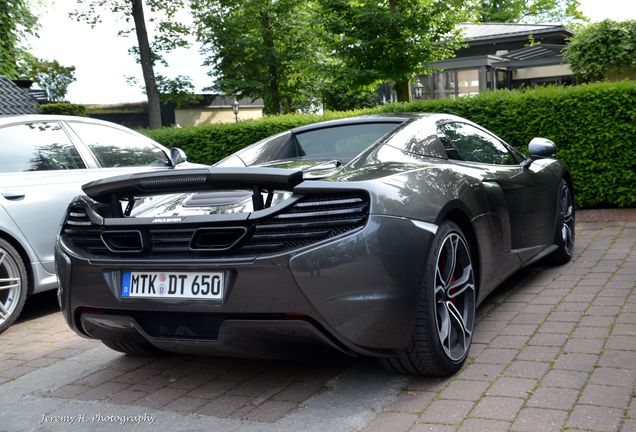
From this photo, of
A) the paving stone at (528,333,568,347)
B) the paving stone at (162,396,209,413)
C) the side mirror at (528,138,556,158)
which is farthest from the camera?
the side mirror at (528,138,556,158)

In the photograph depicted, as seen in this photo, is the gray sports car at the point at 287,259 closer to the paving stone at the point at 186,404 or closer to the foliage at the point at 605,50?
the paving stone at the point at 186,404

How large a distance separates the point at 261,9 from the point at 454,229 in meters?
24.7

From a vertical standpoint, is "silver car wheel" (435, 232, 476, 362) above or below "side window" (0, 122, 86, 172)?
below

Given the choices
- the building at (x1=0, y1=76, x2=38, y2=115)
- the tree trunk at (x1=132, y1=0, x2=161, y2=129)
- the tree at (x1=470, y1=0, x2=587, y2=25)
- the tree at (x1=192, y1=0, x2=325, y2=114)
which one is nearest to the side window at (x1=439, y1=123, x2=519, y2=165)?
the building at (x1=0, y1=76, x2=38, y2=115)

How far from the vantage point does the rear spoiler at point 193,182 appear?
290cm

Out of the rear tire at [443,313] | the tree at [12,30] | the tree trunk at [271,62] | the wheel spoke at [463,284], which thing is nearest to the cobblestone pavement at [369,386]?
the rear tire at [443,313]

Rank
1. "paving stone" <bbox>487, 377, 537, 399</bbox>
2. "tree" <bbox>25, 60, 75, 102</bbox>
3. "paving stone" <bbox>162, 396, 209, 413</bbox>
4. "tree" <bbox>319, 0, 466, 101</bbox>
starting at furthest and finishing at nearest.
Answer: "tree" <bbox>25, 60, 75, 102</bbox>
"tree" <bbox>319, 0, 466, 101</bbox>
"paving stone" <bbox>162, 396, 209, 413</bbox>
"paving stone" <bbox>487, 377, 537, 399</bbox>

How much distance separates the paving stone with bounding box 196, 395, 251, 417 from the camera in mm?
3074

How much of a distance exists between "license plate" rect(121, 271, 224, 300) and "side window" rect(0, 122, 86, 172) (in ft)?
8.48

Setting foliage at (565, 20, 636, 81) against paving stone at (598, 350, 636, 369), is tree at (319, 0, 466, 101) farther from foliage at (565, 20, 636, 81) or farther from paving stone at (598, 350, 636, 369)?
paving stone at (598, 350, 636, 369)

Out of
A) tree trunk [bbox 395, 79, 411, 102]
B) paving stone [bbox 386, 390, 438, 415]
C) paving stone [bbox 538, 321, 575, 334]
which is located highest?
tree trunk [bbox 395, 79, 411, 102]

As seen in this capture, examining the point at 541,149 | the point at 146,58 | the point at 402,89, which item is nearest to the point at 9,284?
the point at 541,149

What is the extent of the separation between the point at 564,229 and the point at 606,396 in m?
2.82

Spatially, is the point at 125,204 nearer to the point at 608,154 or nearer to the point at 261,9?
the point at 608,154
